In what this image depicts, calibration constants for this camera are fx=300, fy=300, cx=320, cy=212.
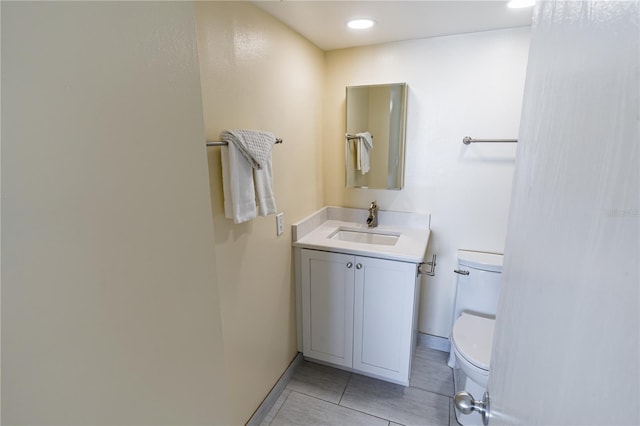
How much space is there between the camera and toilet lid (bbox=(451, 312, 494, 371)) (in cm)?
152

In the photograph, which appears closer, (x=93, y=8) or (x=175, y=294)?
(x=93, y=8)

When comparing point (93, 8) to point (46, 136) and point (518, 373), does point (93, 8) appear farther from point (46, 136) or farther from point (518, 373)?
point (518, 373)

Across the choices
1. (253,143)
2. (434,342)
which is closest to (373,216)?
(434,342)

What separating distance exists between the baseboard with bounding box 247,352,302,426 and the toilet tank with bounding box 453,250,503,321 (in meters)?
1.15

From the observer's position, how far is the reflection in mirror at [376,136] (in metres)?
2.05

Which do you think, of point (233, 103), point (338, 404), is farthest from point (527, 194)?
point (338, 404)

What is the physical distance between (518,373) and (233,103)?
51.5 inches

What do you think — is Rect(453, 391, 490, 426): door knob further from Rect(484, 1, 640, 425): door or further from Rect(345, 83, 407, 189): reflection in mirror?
Rect(345, 83, 407, 189): reflection in mirror

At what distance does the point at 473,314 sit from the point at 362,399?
0.89 m

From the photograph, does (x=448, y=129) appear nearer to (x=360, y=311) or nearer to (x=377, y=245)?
(x=377, y=245)

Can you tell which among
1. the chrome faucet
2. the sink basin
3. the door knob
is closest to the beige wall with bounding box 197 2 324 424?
the sink basin

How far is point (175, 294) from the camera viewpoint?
69cm

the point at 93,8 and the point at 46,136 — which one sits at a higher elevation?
the point at 93,8

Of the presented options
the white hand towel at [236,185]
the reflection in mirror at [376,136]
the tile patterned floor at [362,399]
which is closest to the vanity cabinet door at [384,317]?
the tile patterned floor at [362,399]
